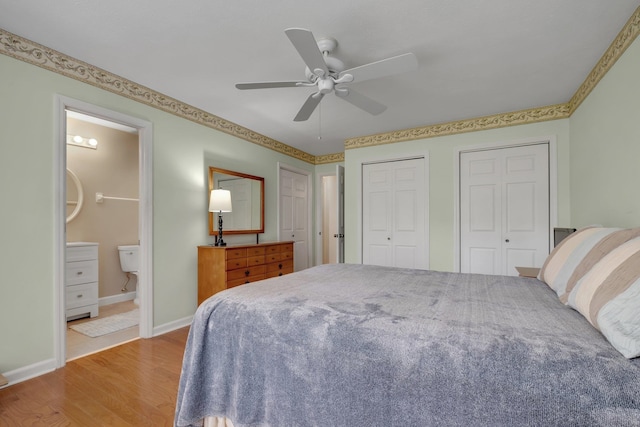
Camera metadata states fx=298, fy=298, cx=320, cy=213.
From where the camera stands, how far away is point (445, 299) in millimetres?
1509

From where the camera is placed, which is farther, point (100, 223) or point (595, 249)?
point (100, 223)

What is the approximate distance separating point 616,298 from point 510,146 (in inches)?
125

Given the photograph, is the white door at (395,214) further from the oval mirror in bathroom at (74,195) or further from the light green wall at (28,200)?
the oval mirror in bathroom at (74,195)

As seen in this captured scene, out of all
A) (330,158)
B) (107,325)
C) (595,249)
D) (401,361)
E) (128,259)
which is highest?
(330,158)

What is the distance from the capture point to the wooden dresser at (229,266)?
3232mm

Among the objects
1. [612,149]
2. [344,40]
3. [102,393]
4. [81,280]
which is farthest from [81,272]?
[612,149]

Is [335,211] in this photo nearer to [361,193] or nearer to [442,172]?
[361,193]

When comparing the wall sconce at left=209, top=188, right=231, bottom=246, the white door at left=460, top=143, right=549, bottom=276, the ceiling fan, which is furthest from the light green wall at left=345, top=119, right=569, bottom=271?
the ceiling fan

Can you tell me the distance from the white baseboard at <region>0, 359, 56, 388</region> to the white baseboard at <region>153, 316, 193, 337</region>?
0.81m

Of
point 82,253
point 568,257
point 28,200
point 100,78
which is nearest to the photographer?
point 568,257

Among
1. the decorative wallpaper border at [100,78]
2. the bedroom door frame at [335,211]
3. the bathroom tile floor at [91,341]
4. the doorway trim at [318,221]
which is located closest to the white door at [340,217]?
the bedroom door frame at [335,211]

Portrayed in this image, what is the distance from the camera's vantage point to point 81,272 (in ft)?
11.6

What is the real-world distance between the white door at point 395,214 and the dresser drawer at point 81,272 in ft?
11.7

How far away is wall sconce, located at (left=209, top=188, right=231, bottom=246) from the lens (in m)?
3.45
